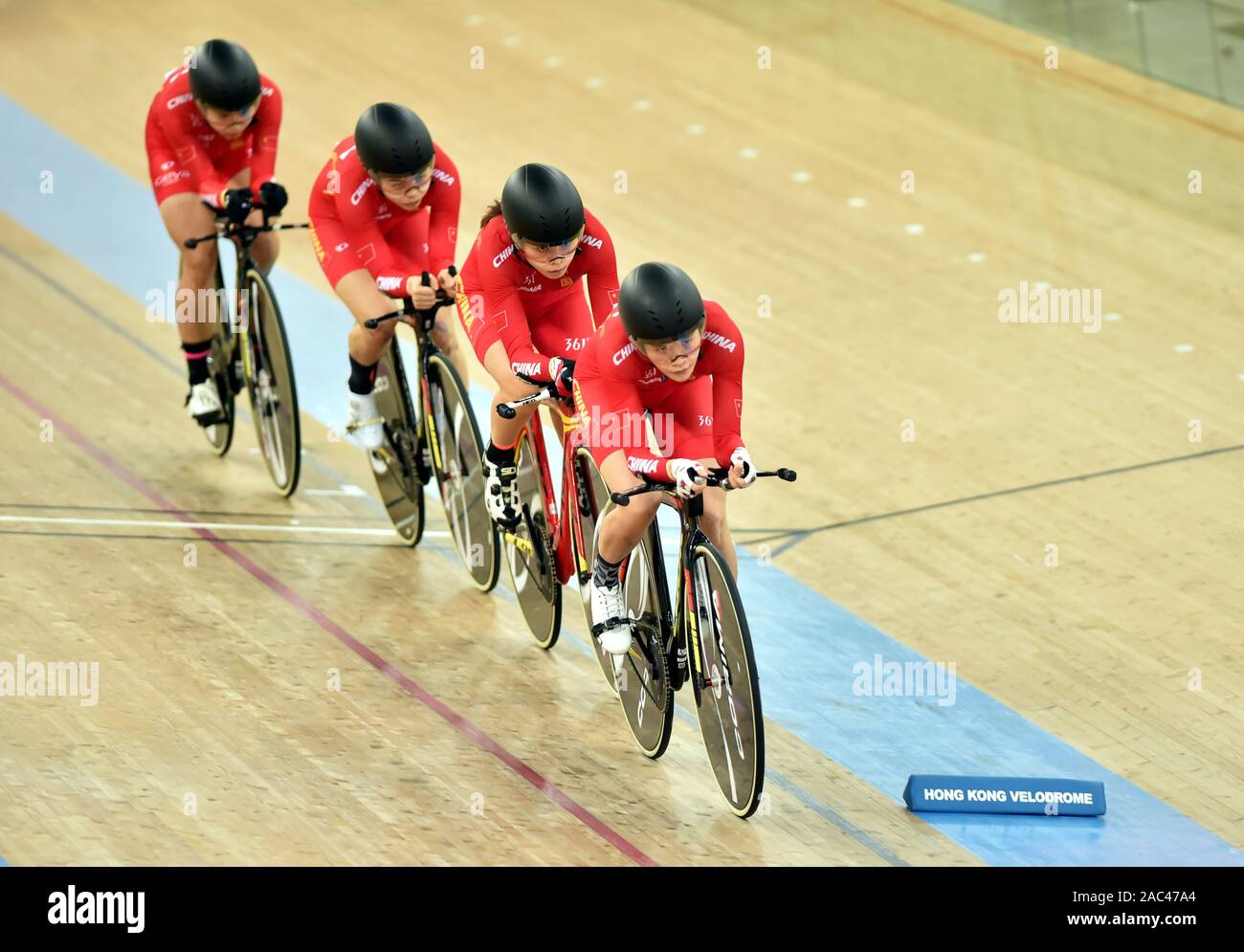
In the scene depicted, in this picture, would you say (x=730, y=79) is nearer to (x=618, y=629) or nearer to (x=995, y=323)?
(x=995, y=323)

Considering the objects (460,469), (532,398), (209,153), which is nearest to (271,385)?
(209,153)

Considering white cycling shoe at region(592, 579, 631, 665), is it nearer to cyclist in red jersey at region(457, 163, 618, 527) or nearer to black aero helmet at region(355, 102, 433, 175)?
cyclist in red jersey at region(457, 163, 618, 527)

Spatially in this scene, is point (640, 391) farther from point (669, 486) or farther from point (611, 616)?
point (611, 616)

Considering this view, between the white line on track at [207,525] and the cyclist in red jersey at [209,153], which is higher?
the cyclist in red jersey at [209,153]

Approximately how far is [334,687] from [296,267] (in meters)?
3.46

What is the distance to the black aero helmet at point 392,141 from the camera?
4.68m

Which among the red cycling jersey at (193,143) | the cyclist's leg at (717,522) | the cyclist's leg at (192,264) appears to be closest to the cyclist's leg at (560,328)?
the cyclist's leg at (717,522)

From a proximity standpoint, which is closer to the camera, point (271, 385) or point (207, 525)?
point (207, 525)

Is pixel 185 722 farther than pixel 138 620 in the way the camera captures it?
No

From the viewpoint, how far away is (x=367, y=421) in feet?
17.4

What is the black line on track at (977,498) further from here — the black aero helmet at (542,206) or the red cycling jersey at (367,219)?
the black aero helmet at (542,206)

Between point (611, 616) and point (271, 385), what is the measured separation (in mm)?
1988
